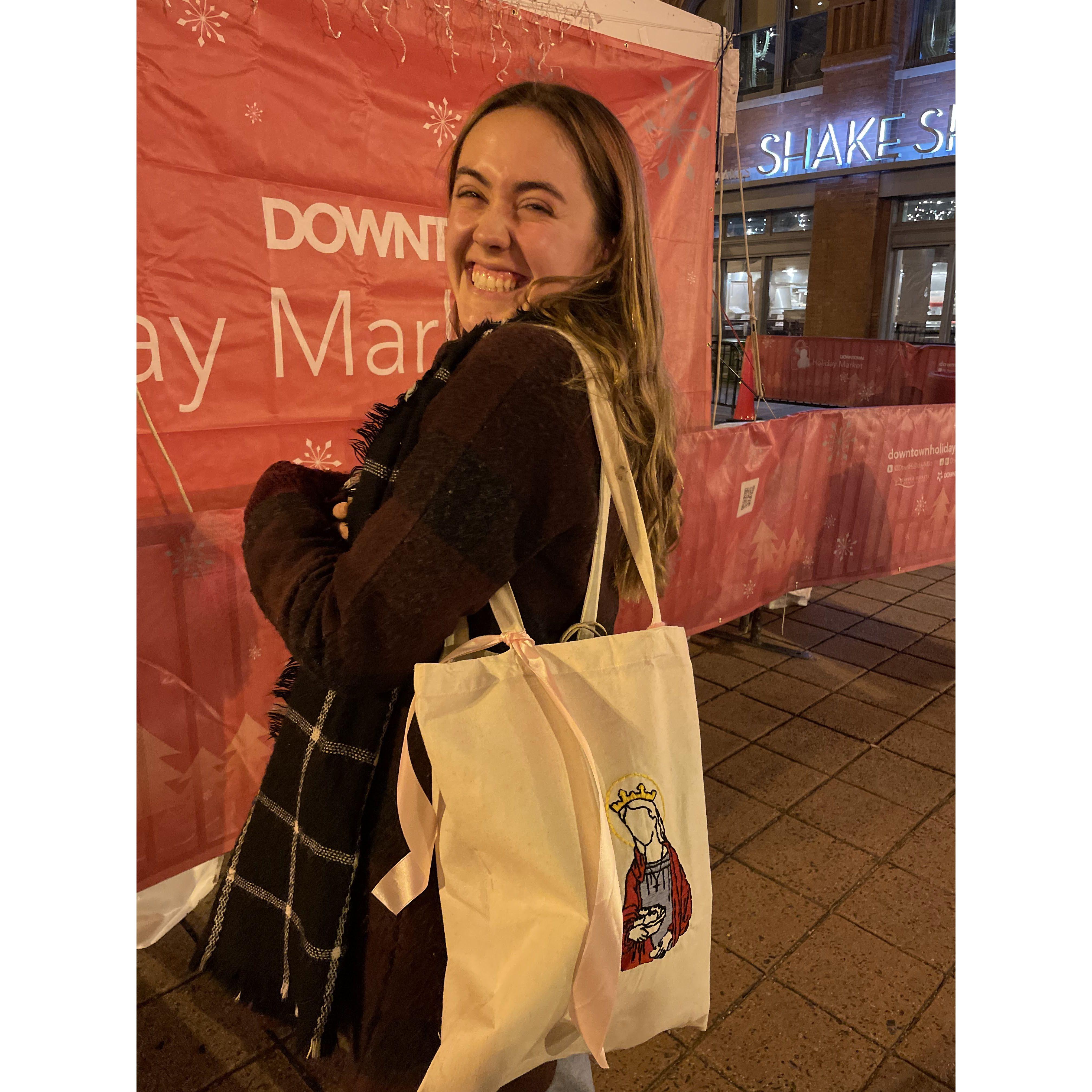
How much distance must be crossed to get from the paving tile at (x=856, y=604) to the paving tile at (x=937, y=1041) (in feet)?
10.1

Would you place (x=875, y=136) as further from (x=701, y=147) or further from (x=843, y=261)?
(x=701, y=147)

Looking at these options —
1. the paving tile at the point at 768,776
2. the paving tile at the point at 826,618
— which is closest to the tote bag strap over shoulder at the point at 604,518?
the paving tile at the point at 768,776

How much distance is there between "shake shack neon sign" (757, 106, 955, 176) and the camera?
13.4 m

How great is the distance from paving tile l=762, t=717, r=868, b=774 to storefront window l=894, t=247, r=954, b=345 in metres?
12.3

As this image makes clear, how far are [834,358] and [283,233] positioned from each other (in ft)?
39.3

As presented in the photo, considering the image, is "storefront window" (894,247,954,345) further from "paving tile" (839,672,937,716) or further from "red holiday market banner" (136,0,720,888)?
"red holiday market banner" (136,0,720,888)

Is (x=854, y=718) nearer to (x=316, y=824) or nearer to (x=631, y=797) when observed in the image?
(x=631, y=797)

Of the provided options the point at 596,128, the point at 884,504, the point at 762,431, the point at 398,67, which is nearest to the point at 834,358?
the point at 884,504

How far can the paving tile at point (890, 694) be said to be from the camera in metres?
3.94

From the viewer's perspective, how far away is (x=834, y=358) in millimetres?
12797

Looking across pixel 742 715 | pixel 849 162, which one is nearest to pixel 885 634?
pixel 742 715

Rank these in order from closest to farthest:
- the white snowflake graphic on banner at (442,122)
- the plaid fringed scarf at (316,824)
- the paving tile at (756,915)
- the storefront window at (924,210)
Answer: the plaid fringed scarf at (316,824) → the paving tile at (756,915) → the white snowflake graphic on banner at (442,122) → the storefront window at (924,210)

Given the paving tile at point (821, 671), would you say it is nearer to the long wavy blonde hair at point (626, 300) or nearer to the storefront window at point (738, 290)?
the long wavy blonde hair at point (626, 300)

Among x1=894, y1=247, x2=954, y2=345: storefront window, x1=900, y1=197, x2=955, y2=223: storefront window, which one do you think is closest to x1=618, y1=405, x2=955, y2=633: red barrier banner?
x1=894, y1=247, x2=954, y2=345: storefront window
